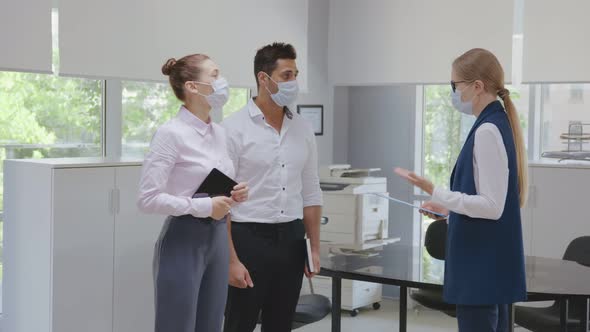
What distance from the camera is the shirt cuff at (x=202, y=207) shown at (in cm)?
257

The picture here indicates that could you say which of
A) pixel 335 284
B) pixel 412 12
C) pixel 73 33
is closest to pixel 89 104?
pixel 73 33

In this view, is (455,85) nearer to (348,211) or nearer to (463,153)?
(463,153)

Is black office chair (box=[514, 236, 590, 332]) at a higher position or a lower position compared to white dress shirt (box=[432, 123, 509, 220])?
lower

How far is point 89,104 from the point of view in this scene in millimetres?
4566

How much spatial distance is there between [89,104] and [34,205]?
1020 mm

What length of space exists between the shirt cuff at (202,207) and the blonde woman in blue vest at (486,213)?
78 cm

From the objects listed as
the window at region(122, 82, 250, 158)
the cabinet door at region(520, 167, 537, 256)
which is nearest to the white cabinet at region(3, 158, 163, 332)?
the window at region(122, 82, 250, 158)

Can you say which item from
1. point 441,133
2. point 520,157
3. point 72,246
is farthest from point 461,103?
point 441,133

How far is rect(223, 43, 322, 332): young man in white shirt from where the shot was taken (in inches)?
112

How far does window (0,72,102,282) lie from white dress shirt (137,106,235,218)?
180cm

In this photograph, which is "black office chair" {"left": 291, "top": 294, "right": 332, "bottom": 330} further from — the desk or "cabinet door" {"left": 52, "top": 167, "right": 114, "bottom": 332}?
"cabinet door" {"left": 52, "top": 167, "right": 114, "bottom": 332}

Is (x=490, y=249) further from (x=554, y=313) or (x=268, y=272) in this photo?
(x=554, y=313)

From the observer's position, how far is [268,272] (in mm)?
2842

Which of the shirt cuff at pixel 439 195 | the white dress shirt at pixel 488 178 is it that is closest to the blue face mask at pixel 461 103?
the white dress shirt at pixel 488 178
